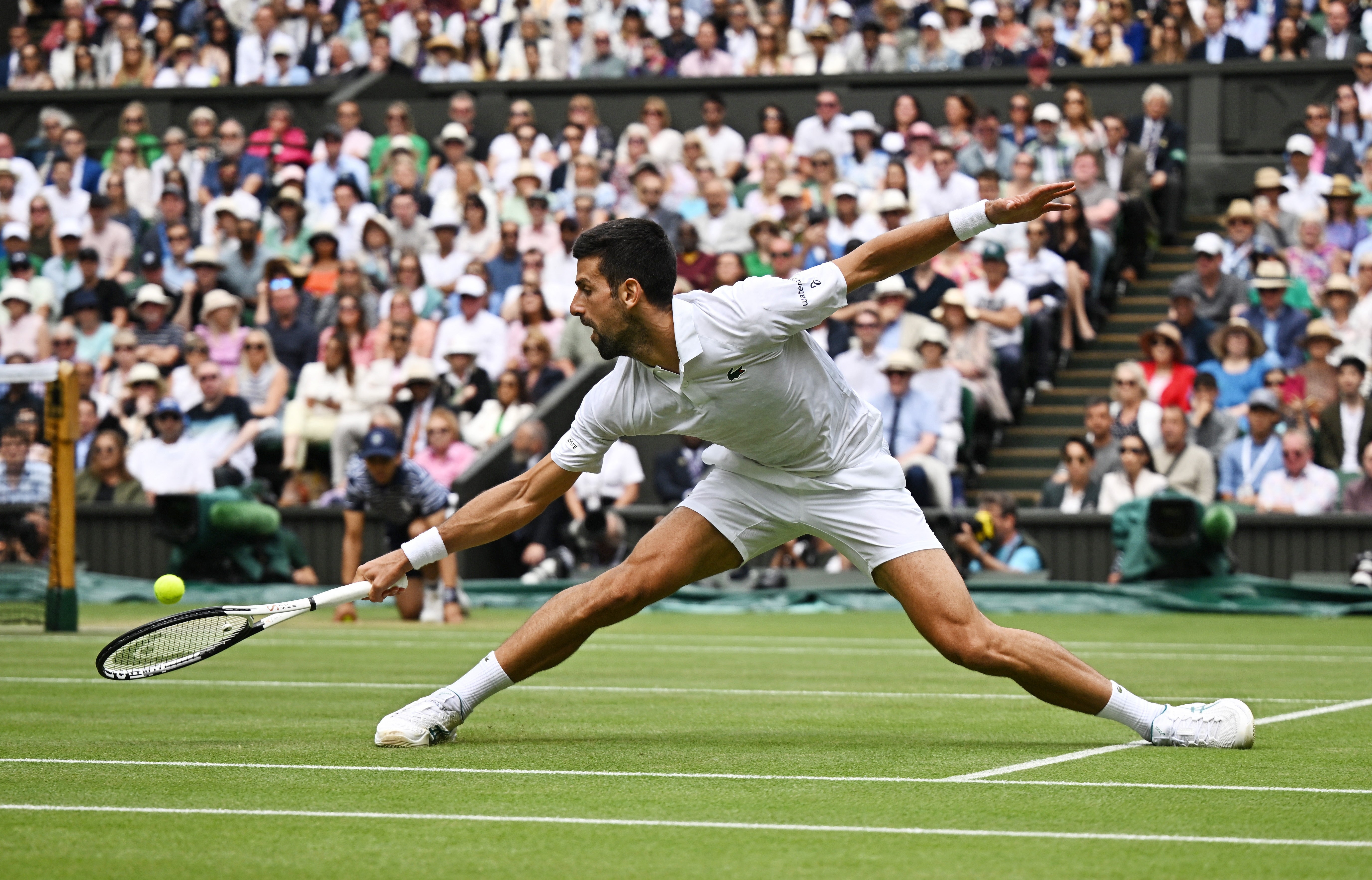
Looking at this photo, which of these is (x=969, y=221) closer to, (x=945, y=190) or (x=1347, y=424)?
(x=1347, y=424)

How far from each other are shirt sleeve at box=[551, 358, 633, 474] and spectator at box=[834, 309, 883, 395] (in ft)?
37.2

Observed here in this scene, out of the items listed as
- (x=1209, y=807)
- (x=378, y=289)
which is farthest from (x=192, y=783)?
(x=378, y=289)

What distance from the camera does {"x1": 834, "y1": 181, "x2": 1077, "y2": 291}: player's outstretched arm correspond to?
6.49 meters

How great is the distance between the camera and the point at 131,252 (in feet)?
77.6

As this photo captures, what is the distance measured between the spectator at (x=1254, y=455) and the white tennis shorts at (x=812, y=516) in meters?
10.3

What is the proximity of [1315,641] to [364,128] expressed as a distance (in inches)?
600

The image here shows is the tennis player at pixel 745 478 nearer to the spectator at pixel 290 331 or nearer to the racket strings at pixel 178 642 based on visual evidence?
the racket strings at pixel 178 642

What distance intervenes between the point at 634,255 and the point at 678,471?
1176 centimetres

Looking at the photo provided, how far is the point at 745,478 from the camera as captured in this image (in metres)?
7.15

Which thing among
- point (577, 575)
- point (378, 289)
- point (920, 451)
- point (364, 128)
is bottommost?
point (577, 575)

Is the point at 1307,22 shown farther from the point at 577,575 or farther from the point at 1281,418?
the point at 577,575

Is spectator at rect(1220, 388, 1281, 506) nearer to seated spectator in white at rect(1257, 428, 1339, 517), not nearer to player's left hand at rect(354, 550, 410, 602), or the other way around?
seated spectator in white at rect(1257, 428, 1339, 517)

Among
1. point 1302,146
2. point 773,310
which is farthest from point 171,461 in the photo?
point 773,310

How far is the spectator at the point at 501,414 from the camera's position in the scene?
63.5ft
